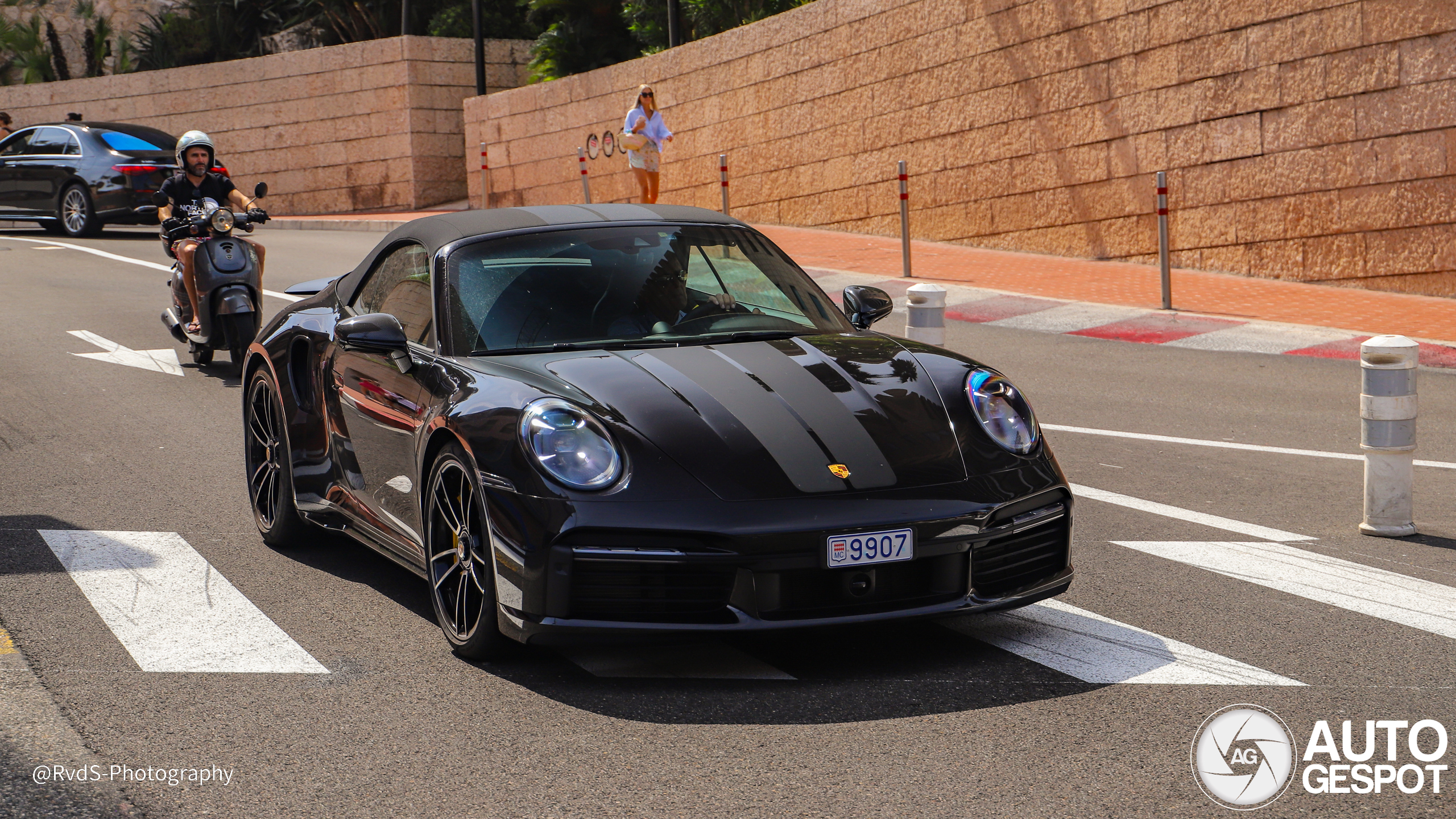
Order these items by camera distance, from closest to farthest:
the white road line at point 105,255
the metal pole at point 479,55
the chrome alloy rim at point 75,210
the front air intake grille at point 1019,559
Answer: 1. the front air intake grille at point 1019,559
2. the white road line at point 105,255
3. the chrome alloy rim at point 75,210
4. the metal pole at point 479,55

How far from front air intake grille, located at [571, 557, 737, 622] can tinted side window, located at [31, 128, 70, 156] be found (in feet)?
67.5

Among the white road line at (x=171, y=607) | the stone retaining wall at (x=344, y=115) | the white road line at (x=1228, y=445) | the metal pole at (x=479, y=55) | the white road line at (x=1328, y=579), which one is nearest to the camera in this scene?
the white road line at (x=171, y=607)

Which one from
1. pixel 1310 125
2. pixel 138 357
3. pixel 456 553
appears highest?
pixel 1310 125

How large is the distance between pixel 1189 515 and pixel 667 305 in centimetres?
257

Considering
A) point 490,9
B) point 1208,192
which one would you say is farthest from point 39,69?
point 1208,192

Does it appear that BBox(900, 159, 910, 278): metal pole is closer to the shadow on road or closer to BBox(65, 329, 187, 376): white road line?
BBox(65, 329, 187, 376): white road line

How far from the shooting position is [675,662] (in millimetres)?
4457

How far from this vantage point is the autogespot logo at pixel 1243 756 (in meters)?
3.40

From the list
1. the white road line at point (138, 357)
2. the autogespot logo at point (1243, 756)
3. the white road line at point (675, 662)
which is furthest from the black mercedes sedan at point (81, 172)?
the autogespot logo at point (1243, 756)

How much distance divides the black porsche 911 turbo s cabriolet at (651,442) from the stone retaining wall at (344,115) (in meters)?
26.3

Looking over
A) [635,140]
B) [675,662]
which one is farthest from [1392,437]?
[635,140]

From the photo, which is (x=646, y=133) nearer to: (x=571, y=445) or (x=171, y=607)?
(x=171, y=607)

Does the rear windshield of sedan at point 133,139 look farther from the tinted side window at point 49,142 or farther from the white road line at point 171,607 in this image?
the white road line at point 171,607

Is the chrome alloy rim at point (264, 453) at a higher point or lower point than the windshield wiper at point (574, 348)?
lower
